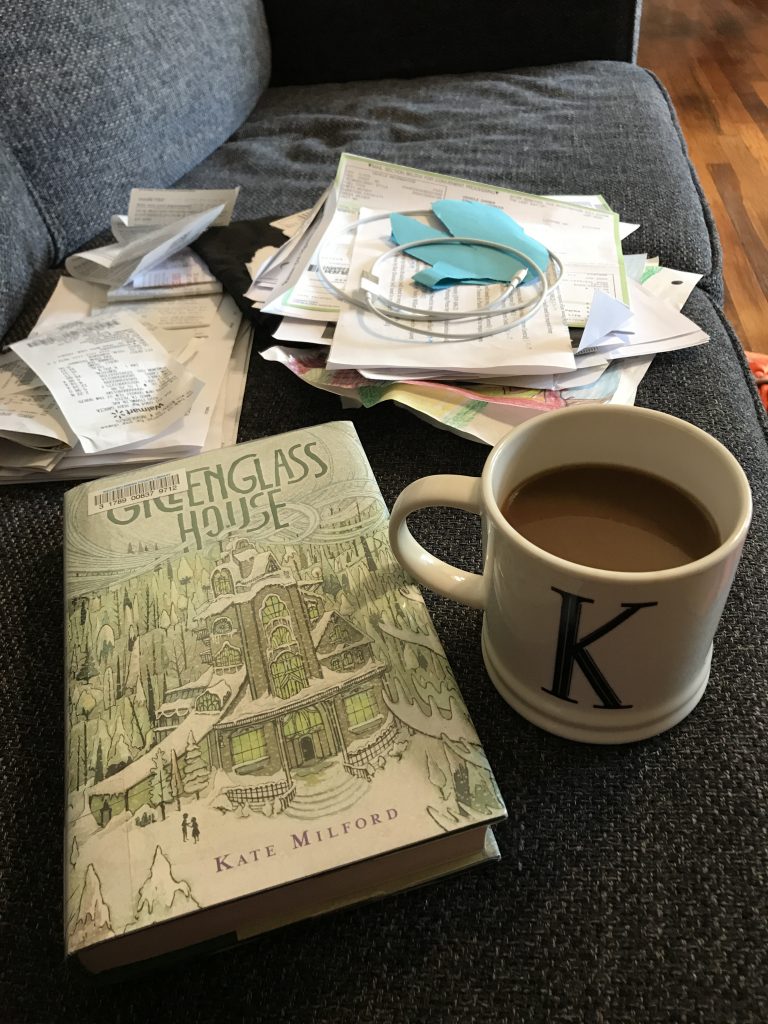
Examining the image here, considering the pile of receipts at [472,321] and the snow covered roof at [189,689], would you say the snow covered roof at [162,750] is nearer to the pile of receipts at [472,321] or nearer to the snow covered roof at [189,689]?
the snow covered roof at [189,689]

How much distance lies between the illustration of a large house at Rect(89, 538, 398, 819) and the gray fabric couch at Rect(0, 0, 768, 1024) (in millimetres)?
70

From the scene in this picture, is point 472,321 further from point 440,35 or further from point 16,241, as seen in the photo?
point 440,35

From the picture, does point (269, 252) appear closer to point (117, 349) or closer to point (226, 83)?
point (117, 349)

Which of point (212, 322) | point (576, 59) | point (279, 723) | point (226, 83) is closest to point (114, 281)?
point (212, 322)

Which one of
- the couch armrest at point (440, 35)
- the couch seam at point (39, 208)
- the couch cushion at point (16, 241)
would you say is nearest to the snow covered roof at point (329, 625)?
the couch cushion at point (16, 241)

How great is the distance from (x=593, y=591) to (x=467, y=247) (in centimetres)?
56

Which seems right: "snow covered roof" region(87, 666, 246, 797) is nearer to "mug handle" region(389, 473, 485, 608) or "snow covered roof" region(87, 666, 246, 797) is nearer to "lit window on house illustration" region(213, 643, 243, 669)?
"lit window on house illustration" region(213, 643, 243, 669)

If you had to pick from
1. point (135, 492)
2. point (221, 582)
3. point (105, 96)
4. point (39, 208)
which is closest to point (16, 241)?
point (39, 208)

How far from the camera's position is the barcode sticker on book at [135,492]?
1.73 ft

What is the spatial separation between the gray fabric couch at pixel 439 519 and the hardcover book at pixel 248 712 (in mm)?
33

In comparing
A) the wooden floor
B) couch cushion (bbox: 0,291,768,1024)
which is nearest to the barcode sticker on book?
couch cushion (bbox: 0,291,768,1024)

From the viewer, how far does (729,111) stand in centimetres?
225

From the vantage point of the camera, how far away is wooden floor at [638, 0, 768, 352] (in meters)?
1.64

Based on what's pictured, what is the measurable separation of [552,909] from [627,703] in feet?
0.34
